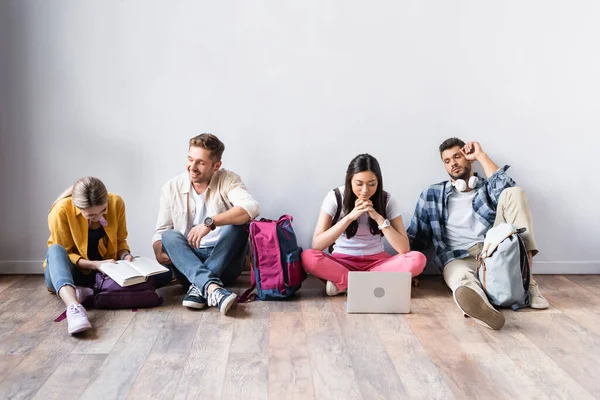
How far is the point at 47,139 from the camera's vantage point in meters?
3.84

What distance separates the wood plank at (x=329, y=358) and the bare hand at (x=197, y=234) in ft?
2.19

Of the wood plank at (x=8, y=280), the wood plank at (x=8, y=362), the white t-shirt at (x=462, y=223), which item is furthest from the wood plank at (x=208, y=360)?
the white t-shirt at (x=462, y=223)

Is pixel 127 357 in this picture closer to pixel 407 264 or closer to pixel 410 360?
pixel 410 360

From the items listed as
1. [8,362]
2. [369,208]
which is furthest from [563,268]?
[8,362]

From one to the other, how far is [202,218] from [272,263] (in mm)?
488

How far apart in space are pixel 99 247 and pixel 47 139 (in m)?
0.85

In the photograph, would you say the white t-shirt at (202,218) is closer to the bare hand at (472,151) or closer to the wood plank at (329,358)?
the wood plank at (329,358)

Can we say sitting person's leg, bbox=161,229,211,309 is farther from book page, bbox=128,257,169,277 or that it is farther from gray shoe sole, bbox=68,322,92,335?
gray shoe sole, bbox=68,322,92,335

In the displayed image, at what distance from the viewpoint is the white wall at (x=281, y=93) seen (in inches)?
149

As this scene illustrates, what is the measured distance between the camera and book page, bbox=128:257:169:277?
3.19 metres

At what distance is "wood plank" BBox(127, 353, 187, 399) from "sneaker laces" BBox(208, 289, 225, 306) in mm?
588

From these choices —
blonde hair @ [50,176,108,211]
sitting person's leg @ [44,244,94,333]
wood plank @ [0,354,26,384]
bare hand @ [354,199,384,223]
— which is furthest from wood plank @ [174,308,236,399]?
bare hand @ [354,199,384,223]

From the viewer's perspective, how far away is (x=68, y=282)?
3.06 metres

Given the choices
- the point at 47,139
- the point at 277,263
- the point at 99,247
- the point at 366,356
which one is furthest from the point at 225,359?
the point at 47,139
